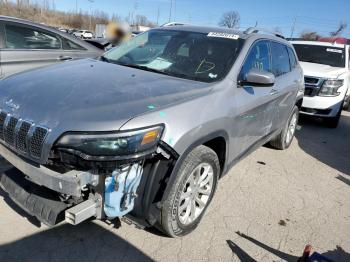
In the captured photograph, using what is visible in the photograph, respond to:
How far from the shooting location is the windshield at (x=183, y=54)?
137 inches

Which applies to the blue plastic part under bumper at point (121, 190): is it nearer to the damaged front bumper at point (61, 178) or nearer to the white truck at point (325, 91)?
the damaged front bumper at point (61, 178)

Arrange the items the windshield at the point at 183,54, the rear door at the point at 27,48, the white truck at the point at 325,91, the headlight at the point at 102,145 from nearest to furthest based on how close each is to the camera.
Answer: the headlight at the point at 102,145
the windshield at the point at 183,54
the rear door at the point at 27,48
the white truck at the point at 325,91

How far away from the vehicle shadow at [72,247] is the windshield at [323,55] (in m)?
7.48

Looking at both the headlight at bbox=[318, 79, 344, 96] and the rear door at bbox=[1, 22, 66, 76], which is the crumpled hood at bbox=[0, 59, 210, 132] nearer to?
the rear door at bbox=[1, 22, 66, 76]

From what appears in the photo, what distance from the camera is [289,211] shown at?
386 centimetres

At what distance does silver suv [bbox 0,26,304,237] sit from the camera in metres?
2.34

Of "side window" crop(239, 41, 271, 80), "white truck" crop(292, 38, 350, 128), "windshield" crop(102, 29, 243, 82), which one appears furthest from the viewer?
"white truck" crop(292, 38, 350, 128)

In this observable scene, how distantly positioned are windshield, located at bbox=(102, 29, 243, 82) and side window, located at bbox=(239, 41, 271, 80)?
156 mm

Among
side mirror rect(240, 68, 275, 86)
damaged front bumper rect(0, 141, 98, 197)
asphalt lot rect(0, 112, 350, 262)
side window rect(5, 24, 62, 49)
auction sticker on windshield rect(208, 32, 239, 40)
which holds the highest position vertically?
auction sticker on windshield rect(208, 32, 239, 40)

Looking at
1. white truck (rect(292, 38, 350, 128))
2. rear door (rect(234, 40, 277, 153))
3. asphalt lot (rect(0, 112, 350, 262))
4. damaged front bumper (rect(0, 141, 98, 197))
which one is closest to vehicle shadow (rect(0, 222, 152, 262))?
asphalt lot (rect(0, 112, 350, 262))

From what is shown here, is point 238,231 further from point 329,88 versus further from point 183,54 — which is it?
point 329,88

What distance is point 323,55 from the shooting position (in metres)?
8.88

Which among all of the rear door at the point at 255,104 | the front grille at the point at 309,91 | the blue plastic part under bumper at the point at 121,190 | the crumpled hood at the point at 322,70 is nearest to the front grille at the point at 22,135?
the blue plastic part under bumper at the point at 121,190

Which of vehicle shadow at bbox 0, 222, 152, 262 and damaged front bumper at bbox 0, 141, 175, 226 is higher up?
damaged front bumper at bbox 0, 141, 175, 226
